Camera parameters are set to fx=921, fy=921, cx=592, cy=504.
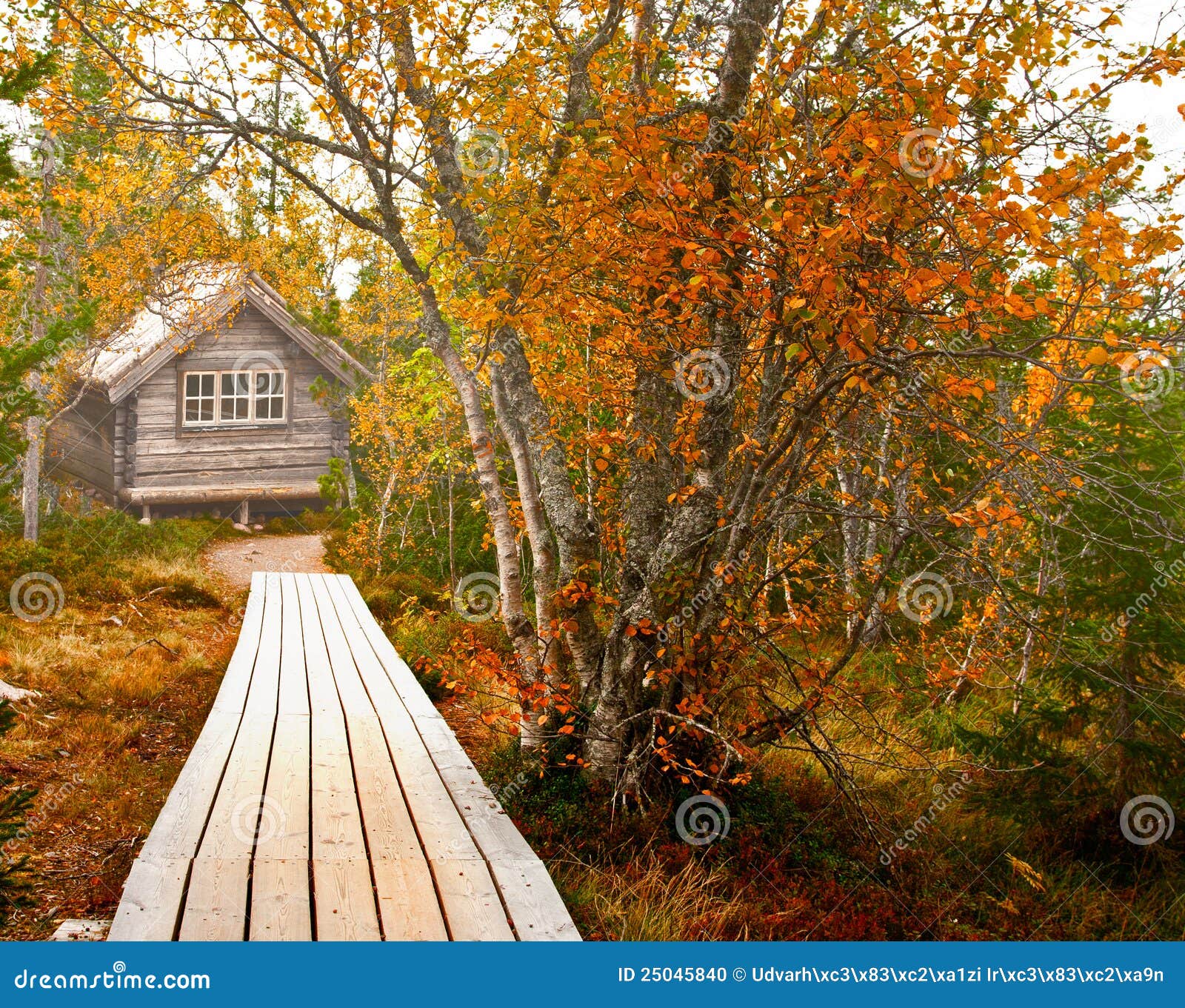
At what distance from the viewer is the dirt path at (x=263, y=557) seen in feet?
45.0

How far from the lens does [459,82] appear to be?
552 cm

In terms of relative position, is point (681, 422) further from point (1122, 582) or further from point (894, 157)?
point (1122, 582)

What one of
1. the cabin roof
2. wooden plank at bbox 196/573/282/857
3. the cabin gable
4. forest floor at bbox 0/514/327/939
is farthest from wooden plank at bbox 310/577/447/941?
the cabin gable

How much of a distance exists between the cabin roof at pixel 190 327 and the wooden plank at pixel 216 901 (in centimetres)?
1239

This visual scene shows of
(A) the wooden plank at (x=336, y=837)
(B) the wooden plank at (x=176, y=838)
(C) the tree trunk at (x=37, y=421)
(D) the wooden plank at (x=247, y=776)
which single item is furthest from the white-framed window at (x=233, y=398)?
(B) the wooden plank at (x=176, y=838)

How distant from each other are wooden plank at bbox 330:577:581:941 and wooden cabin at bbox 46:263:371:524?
41.6 ft

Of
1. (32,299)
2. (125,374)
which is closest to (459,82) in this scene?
(32,299)

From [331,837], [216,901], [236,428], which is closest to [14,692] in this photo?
[331,837]

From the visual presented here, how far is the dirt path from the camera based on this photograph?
45.0ft

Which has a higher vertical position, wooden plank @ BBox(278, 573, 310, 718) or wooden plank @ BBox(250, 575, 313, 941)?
wooden plank @ BBox(278, 573, 310, 718)

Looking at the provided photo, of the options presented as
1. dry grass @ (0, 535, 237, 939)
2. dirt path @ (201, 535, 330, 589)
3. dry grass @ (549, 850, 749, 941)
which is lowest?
dry grass @ (549, 850, 749, 941)

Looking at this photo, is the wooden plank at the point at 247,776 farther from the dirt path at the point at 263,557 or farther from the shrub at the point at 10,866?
the dirt path at the point at 263,557

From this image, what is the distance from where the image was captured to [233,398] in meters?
18.6

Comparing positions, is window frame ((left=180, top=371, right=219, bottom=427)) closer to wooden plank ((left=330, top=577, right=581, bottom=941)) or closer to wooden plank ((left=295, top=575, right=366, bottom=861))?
wooden plank ((left=295, top=575, right=366, bottom=861))
